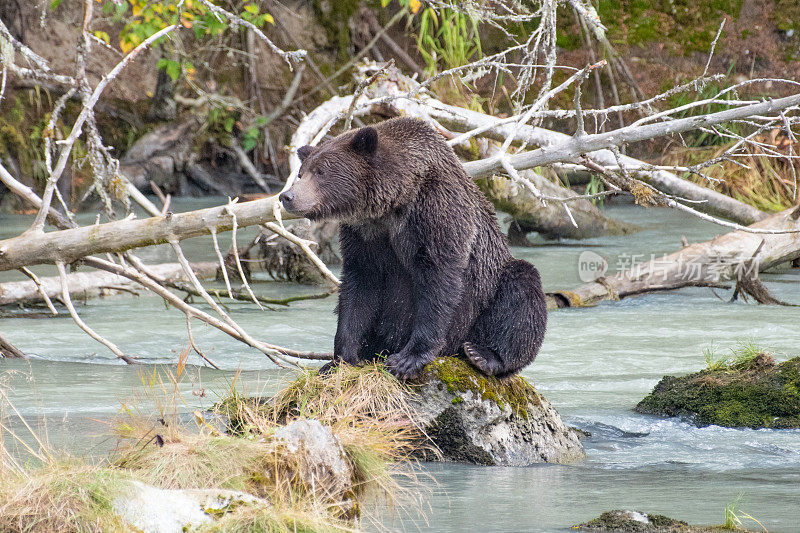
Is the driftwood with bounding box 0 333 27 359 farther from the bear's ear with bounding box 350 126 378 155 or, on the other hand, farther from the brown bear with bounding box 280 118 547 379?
the bear's ear with bounding box 350 126 378 155

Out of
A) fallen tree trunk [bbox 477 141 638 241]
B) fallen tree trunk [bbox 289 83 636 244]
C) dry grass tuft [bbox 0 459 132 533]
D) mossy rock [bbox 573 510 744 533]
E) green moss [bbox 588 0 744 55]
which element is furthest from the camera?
green moss [bbox 588 0 744 55]

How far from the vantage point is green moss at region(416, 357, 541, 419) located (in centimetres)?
451

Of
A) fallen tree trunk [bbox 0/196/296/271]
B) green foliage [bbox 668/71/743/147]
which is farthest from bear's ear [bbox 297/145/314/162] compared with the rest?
green foliage [bbox 668/71/743/147]

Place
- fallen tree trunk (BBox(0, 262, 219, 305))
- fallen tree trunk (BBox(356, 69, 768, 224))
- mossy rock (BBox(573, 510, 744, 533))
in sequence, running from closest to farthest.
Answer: mossy rock (BBox(573, 510, 744, 533)) < fallen tree trunk (BBox(356, 69, 768, 224)) < fallen tree trunk (BBox(0, 262, 219, 305))

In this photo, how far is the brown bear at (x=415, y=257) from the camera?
4.41m

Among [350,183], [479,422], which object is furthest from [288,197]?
[479,422]

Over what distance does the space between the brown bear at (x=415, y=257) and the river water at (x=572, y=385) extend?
21.8 inches

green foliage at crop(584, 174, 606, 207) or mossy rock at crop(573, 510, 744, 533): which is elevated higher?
green foliage at crop(584, 174, 606, 207)

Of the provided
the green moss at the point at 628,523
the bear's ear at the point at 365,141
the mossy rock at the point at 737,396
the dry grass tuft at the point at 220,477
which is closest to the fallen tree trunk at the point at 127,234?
the bear's ear at the point at 365,141

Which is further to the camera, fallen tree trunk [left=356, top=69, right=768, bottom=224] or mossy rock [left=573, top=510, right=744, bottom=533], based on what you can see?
fallen tree trunk [left=356, top=69, right=768, bottom=224]

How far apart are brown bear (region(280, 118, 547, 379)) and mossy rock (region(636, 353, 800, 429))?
1.25 meters

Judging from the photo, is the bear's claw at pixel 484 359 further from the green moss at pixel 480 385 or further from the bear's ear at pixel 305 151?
the bear's ear at pixel 305 151

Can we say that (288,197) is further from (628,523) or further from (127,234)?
(628,523)

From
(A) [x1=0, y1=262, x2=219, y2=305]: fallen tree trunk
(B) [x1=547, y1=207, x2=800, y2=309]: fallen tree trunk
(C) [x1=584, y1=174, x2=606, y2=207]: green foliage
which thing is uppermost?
(C) [x1=584, y1=174, x2=606, y2=207]: green foliage
